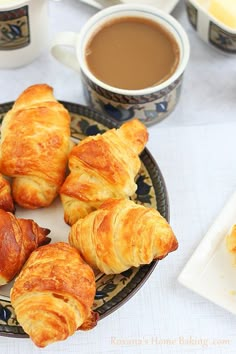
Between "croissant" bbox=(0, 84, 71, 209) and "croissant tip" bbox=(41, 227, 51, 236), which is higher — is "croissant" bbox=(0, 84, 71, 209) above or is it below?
above

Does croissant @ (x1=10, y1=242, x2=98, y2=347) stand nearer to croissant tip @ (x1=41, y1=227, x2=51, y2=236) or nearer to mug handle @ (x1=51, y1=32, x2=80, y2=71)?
croissant tip @ (x1=41, y1=227, x2=51, y2=236)

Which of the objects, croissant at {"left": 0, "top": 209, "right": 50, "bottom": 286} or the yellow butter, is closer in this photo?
croissant at {"left": 0, "top": 209, "right": 50, "bottom": 286}

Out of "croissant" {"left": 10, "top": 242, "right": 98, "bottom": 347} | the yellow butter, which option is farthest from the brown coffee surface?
"croissant" {"left": 10, "top": 242, "right": 98, "bottom": 347}

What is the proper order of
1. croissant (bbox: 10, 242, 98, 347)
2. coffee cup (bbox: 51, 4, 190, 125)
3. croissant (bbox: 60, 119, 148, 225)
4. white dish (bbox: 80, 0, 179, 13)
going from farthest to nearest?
white dish (bbox: 80, 0, 179, 13)
coffee cup (bbox: 51, 4, 190, 125)
croissant (bbox: 60, 119, 148, 225)
croissant (bbox: 10, 242, 98, 347)

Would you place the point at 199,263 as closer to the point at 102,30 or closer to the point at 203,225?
the point at 203,225

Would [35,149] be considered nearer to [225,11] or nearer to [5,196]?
[5,196]

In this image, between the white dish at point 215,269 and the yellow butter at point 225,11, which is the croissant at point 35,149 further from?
the yellow butter at point 225,11

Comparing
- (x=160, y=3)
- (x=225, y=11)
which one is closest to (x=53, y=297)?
(x=225, y=11)

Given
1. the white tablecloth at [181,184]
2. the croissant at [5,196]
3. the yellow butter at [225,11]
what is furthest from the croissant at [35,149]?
the yellow butter at [225,11]

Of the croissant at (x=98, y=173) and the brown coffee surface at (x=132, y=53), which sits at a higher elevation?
the brown coffee surface at (x=132, y=53)
